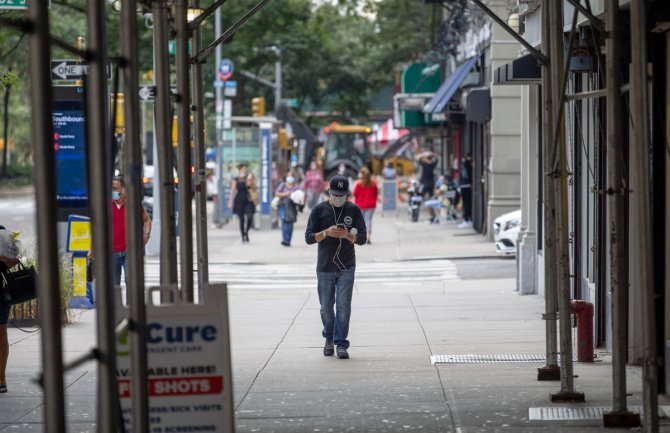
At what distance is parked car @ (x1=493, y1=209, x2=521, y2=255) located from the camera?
24219mm

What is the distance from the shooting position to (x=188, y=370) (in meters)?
6.67

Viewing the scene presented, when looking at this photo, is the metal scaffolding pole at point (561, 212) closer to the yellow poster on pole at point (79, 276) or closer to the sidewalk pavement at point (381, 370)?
the sidewalk pavement at point (381, 370)

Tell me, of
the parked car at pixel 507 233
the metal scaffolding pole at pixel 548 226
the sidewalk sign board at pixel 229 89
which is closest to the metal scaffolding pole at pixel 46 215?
the metal scaffolding pole at pixel 548 226

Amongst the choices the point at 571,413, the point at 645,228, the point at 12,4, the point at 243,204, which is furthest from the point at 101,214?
the point at 243,204

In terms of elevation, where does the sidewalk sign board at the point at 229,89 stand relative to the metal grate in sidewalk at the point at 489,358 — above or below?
above

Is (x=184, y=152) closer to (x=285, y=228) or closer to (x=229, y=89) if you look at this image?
(x=285, y=228)

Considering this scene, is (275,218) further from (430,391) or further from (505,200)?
(430,391)

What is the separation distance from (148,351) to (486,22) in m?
23.8

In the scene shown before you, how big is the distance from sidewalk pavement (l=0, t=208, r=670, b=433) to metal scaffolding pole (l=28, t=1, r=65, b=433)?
4218mm

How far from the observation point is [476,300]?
59.2ft

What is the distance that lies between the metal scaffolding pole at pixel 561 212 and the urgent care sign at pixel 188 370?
326cm

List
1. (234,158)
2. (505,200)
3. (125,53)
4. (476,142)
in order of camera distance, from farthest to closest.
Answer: (234,158) < (476,142) < (505,200) < (125,53)

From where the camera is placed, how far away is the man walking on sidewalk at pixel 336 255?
12.4m

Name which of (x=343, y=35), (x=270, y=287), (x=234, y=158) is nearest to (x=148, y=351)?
(x=270, y=287)
